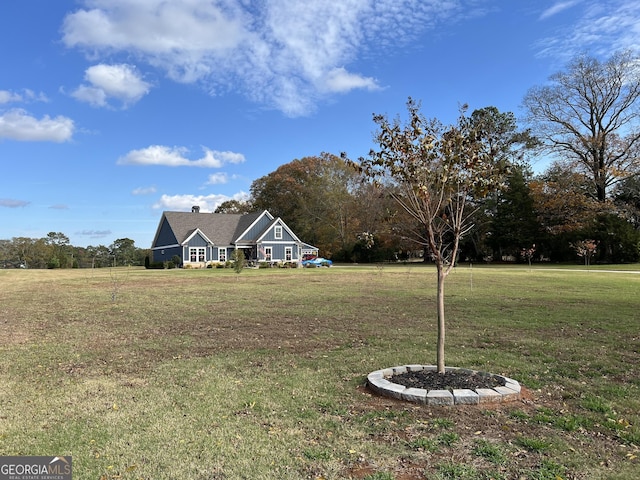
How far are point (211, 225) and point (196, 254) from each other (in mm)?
4281

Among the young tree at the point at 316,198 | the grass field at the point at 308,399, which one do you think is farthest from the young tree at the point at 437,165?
the young tree at the point at 316,198

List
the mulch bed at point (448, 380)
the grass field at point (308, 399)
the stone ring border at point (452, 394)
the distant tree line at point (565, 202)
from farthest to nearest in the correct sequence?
the distant tree line at point (565, 202)
the mulch bed at point (448, 380)
the stone ring border at point (452, 394)
the grass field at point (308, 399)

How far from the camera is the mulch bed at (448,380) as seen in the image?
4.59m

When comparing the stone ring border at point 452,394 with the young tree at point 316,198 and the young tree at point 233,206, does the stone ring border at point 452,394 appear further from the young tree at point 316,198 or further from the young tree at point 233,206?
the young tree at point 233,206

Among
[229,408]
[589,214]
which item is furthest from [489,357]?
[589,214]

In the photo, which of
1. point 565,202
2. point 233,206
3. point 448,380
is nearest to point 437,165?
point 448,380

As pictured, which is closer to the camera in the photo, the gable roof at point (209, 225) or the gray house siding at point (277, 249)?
the gable roof at point (209, 225)

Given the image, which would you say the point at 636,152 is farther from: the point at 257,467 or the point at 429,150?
the point at 257,467

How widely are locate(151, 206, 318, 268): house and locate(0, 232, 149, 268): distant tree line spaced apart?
244 inches

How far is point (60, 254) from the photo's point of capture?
45.6m

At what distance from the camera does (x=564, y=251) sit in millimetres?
42594

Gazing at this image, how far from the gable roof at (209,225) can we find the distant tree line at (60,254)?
6.83 meters

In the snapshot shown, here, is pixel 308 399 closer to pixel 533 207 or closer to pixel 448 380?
pixel 448 380

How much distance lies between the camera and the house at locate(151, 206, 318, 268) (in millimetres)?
43969
